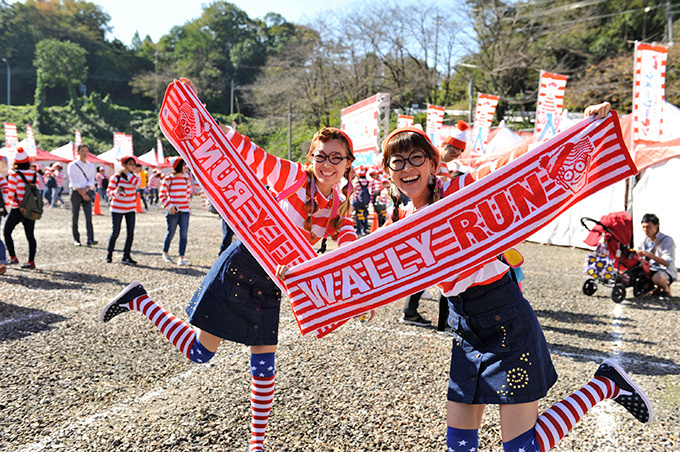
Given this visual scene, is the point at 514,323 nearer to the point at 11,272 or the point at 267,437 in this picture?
the point at 267,437

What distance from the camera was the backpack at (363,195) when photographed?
1355 cm

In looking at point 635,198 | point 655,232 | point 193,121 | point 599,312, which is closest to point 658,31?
point 635,198

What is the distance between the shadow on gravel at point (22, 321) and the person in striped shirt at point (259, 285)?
7.19ft

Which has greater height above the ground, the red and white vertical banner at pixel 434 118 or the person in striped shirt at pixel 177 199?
the red and white vertical banner at pixel 434 118

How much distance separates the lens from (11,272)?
6.81 metres

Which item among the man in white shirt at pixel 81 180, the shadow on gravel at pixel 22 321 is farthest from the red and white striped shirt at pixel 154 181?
the shadow on gravel at pixel 22 321

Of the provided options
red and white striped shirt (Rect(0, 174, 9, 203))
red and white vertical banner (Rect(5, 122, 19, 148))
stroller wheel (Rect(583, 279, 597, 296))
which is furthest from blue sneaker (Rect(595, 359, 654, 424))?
red and white vertical banner (Rect(5, 122, 19, 148))

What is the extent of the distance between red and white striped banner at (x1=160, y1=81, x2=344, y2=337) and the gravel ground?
1152mm

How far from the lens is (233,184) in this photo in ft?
8.36

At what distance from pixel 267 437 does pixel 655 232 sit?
6934 mm

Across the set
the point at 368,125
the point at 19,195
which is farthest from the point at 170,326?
the point at 19,195

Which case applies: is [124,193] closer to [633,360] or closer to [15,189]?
[15,189]

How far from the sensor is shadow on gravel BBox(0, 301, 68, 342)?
167 inches

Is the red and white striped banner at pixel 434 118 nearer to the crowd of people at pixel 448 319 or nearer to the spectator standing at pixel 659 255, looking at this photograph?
the spectator standing at pixel 659 255
